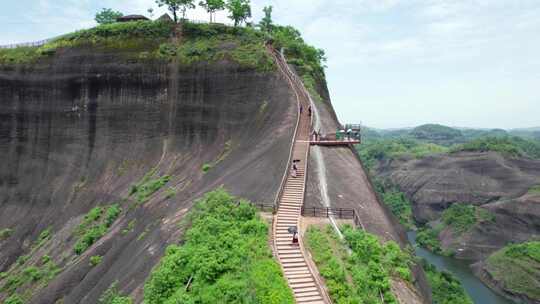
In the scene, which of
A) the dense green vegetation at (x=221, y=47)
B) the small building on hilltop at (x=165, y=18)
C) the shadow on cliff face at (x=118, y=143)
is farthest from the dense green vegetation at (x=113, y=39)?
the dense green vegetation at (x=221, y=47)

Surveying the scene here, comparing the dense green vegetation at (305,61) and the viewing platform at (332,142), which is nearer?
the viewing platform at (332,142)

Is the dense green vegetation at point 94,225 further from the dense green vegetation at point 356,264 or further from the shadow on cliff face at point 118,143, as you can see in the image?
the dense green vegetation at point 356,264

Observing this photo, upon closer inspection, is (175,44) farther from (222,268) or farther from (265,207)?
(222,268)

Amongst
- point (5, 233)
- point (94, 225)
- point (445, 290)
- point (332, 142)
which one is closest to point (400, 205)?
point (445, 290)

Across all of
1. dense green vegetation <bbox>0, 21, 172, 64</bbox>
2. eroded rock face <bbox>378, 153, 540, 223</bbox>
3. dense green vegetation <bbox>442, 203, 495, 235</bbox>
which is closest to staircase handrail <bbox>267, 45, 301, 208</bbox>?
dense green vegetation <bbox>0, 21, 172, 64</bbox>

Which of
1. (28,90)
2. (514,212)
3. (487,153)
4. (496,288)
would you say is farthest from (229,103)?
(487,153)

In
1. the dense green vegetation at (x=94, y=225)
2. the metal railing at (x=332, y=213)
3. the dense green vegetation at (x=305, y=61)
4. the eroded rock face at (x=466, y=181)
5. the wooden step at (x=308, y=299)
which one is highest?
the dense green vegetation at (x=305, y=61)

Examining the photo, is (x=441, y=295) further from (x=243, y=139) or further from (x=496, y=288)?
(x=243, y=139)
